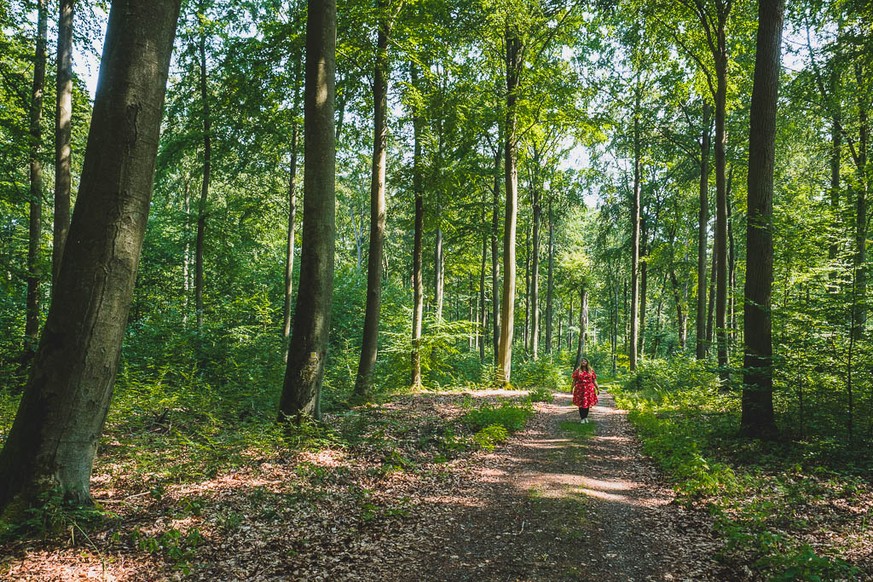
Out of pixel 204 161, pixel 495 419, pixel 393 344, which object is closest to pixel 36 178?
pixel 204 161

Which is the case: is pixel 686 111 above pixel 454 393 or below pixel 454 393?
above

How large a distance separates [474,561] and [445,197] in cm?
1250

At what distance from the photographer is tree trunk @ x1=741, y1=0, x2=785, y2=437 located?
8156 millimetres

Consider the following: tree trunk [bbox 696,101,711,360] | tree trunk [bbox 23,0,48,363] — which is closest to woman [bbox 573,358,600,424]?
tree trunk [bbox 696,101,711,360]

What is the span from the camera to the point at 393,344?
16484 millimetres

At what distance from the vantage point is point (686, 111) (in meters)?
19.2

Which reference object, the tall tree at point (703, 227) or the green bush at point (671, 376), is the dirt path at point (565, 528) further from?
the tall tree at point (703, 227)

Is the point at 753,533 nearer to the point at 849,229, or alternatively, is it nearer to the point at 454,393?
the point at 849,229

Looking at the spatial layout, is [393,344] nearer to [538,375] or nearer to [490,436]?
[490,436]

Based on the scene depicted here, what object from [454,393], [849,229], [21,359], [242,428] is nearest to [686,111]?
[849,229]

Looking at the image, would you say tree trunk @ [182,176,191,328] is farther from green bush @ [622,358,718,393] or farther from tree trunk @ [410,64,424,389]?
green bush @ [622,358,718,393]

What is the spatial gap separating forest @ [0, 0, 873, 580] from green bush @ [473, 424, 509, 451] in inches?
5.8

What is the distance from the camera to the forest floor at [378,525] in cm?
373

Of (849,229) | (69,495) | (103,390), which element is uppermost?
(849,229)
